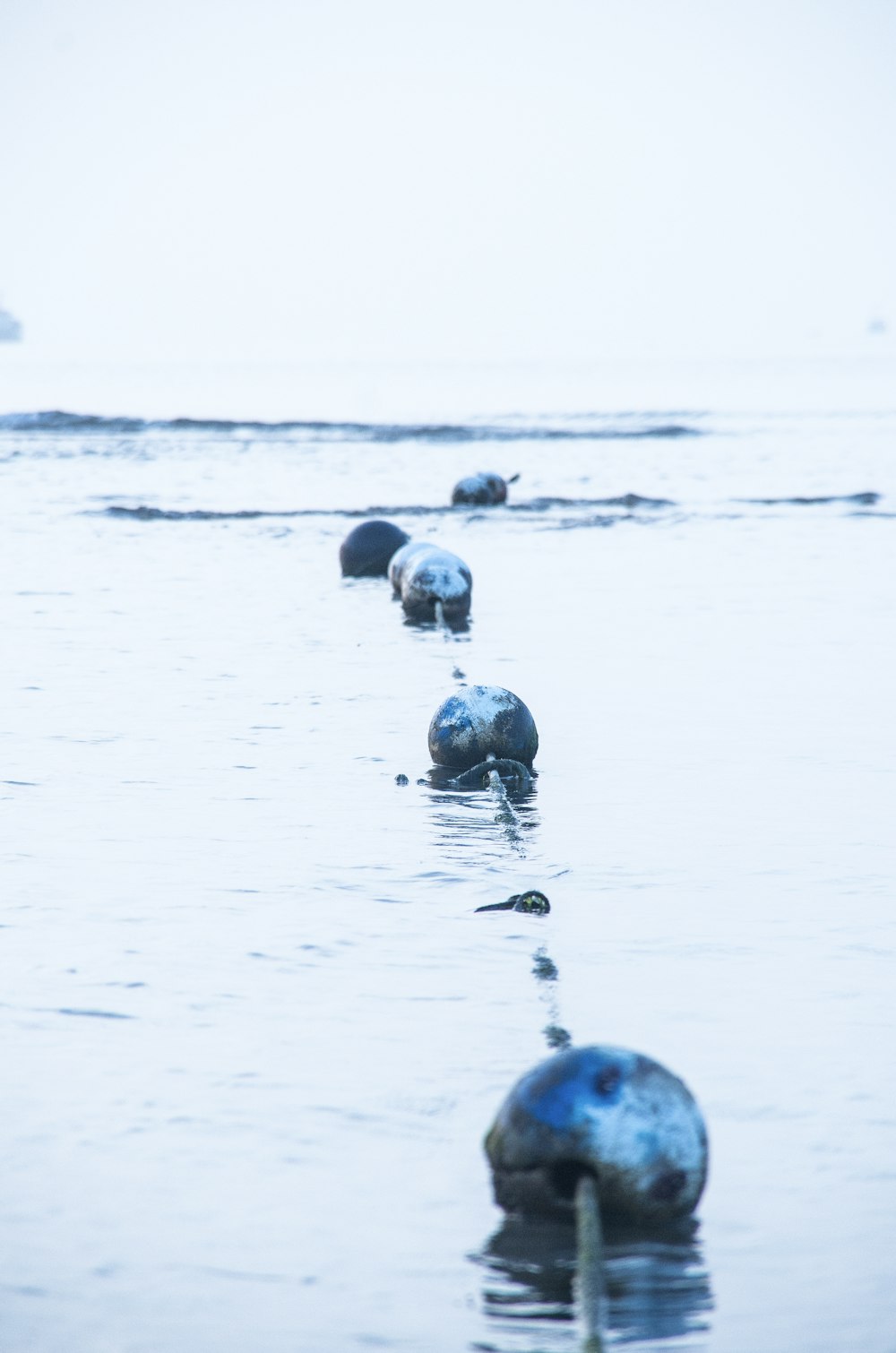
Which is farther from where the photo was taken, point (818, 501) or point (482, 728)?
point (818, 501)

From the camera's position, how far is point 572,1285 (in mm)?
3295

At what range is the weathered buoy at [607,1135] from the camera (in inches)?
133

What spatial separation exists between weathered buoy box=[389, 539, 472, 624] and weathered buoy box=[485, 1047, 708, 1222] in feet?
29.8

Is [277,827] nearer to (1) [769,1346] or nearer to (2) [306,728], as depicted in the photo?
(2) [306,728]

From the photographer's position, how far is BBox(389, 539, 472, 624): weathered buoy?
12.6 metres

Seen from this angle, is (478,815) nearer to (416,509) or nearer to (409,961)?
(409,961)

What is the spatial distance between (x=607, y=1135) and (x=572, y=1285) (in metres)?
0.31

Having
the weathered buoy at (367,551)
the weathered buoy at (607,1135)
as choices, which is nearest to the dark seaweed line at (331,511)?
the weathered buoy at (367,551)

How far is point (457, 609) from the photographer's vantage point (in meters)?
12.8

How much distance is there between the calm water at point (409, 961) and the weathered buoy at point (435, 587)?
28cm

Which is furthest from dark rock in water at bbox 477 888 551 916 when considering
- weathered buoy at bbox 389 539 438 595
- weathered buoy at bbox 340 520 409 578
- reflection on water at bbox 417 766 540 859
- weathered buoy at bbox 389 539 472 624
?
weathered buoy at bbox 340 520 409 578

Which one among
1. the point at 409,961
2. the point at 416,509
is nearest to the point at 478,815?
the point at 409,961

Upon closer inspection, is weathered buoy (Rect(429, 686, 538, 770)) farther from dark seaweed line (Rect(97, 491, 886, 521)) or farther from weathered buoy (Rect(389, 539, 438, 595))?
dark seaweed line (Rect(97, 491, 886, 521))

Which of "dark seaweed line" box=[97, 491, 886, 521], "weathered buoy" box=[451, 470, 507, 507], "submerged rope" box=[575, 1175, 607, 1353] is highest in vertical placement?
"submerged rope" box=[575, 1175, 607, 1353]
